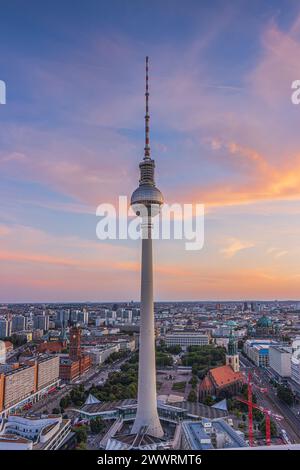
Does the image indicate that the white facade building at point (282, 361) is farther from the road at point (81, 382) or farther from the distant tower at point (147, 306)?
the distant tower at point (147, 306)

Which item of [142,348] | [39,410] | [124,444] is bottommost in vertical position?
[39,410]

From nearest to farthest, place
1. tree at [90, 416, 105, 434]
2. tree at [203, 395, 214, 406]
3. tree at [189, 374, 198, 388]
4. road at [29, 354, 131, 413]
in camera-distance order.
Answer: tree at [90, 416, 105, 434]
tree at [203, 395, 214, 406]
road at [29, 354, 131, 413]
tree at [189, 374, 198, 388]

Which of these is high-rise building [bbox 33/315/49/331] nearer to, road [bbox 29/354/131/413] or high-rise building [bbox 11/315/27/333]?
high-rise building [bbox 11/315/27/333]

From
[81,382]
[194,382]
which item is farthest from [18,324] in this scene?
[194,382]

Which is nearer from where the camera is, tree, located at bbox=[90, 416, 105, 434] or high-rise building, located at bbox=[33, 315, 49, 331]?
tree, located at bbox=[90, 416, 105, 434]

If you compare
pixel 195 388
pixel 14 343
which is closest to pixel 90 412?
pixel 195 388

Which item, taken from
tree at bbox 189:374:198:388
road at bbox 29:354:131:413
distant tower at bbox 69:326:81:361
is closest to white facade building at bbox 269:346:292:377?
tree at bbox 189:374:198:388
